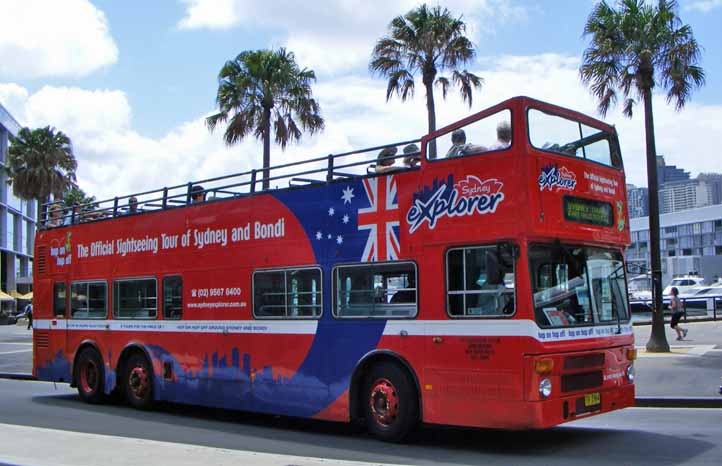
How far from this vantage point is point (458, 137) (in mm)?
9320

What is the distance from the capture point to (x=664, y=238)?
101938 millimetres

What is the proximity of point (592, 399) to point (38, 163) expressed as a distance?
153ft

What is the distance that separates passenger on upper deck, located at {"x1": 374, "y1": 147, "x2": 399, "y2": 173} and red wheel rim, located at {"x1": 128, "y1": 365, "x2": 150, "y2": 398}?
20.5 feet

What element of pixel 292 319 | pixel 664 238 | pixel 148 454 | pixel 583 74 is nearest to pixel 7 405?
pixel 292 319

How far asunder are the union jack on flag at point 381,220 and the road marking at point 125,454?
9.54 ft

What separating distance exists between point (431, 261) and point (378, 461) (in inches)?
95.3

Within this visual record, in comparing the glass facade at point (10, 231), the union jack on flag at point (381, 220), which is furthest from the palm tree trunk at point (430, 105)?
the glass facade at point (10, 231)

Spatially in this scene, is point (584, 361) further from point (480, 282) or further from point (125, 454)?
point (125, 454)

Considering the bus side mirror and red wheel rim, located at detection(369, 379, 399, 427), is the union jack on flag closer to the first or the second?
the bus side mirror

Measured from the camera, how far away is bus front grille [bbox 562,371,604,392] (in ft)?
28.1

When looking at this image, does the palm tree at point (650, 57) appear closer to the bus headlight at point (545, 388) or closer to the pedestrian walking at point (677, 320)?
the pedestrian walking at point (677, 320)

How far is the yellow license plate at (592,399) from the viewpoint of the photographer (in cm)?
881

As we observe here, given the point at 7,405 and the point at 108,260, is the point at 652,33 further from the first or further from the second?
the point at 7,405

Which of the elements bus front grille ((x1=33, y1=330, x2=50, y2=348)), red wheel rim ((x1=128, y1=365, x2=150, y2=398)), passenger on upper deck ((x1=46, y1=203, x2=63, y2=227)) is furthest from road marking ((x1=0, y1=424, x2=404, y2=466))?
passenger on upper deck ((x1=46, y1=203, x2=63, y2=227))
